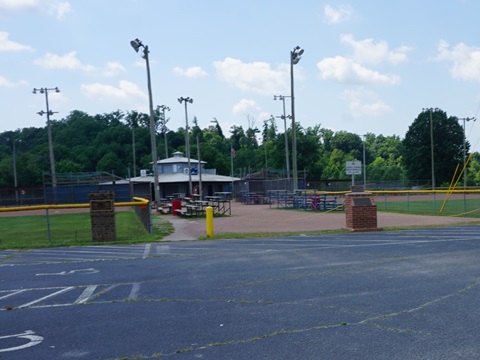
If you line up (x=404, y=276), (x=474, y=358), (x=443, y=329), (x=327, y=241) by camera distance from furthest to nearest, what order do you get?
(x=327, y=241)
(x=404, y=276)
(x=443, y=329)
(x=474, y=358)

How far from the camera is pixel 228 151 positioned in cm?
11969

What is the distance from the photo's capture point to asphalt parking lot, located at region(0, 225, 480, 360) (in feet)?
18.6

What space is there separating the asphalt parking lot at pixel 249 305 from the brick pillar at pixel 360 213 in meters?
5.07

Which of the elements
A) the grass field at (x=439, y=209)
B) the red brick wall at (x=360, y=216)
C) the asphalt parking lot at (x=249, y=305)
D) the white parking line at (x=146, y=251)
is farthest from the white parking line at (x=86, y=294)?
the grass field at (x=439, y=209)

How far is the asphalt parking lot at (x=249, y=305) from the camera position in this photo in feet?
18.6

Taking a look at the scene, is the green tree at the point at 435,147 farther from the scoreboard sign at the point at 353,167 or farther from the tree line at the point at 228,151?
the scoreboard sign at the point at 353,167

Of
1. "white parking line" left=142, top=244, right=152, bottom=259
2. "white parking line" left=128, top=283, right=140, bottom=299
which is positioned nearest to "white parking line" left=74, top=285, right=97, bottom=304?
"white parking line" left=128, top=283, right=140, bottom=299

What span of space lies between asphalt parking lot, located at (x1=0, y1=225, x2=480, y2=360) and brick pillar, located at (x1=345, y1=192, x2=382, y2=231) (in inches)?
200

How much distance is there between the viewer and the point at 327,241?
1593 centimetres

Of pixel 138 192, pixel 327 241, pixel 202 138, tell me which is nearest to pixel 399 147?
pixel 202 138

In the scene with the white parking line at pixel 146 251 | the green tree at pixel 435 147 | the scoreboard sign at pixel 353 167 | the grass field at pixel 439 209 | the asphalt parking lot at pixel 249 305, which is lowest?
the grass field at pixel 439 209

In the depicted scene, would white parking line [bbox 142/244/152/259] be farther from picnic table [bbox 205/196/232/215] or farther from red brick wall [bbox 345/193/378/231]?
picnic table [bbox 205/196/232/215]

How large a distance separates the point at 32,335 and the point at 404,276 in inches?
252

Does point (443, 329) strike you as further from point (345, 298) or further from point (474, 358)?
point (345, 298)
